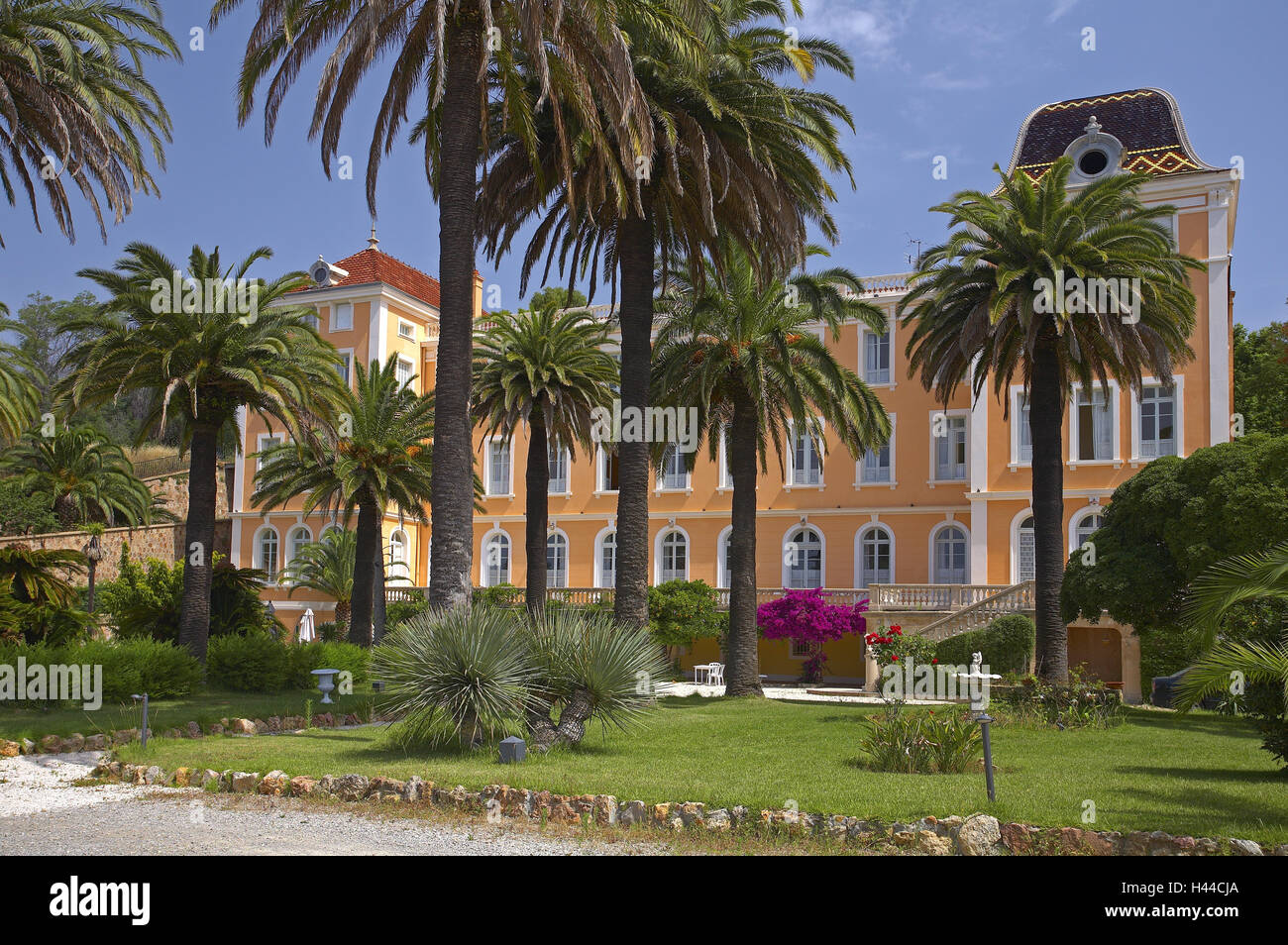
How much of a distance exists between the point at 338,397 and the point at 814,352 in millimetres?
10486

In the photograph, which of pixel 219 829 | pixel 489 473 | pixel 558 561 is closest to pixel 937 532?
pixel 558 561

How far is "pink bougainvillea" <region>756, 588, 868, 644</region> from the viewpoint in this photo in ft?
111

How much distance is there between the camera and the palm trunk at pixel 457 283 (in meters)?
15.2

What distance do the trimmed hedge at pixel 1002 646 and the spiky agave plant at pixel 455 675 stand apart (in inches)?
627

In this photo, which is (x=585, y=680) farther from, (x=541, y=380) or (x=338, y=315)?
A: (x=338, y=315)

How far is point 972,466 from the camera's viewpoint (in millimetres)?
34875

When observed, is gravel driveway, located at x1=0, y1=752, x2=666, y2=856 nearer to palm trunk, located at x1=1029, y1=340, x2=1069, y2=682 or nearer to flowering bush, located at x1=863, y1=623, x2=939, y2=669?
palm trunk, located at x1=1029, y1=340, x2=1069, y2=682

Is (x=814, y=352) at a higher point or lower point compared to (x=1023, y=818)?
higher

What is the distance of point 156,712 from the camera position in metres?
16.8

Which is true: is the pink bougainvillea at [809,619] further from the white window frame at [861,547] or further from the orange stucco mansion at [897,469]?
the orange stucco mansion at [897,469]

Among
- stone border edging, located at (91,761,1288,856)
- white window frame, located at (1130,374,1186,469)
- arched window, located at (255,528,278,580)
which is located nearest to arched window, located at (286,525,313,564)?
arched window, located at (255,528,278,580)

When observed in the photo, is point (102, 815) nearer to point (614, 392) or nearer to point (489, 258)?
point (489, 258)

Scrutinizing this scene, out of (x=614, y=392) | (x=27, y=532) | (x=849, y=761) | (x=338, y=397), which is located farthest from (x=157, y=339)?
(x=27, y=532)

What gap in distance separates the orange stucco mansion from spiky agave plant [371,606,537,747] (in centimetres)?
1594
